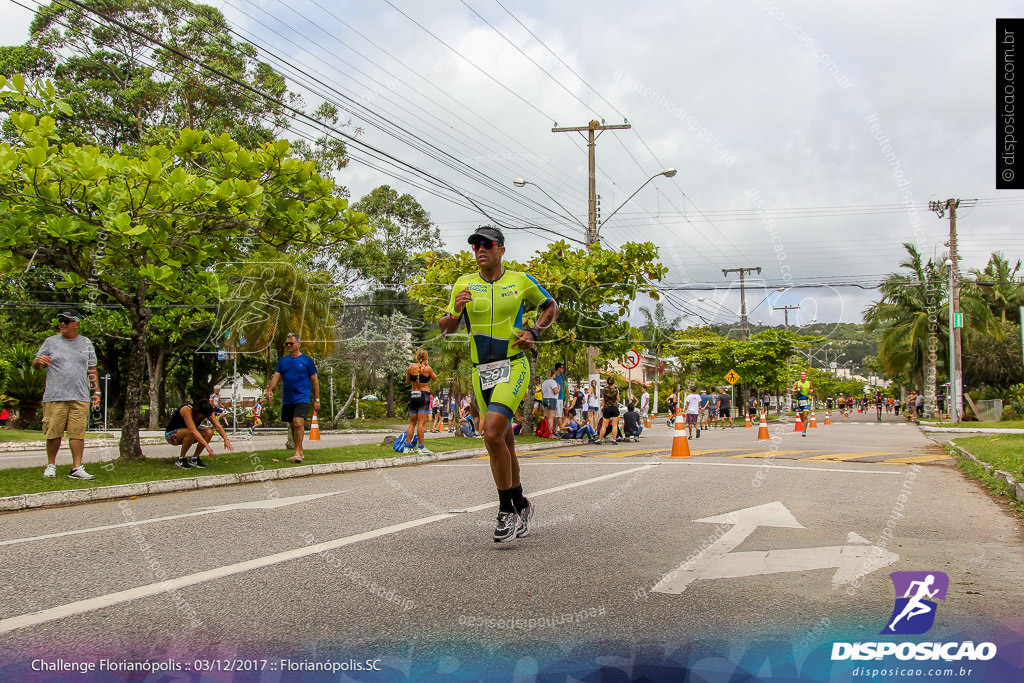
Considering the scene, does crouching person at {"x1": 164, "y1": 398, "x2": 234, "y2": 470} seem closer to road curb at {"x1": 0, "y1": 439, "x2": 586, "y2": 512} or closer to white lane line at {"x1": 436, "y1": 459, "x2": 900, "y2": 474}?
road curb at {"x1": 0, "y1": 439, "x2": 586, "y2": 512}

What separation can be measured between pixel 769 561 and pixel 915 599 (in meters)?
0.97

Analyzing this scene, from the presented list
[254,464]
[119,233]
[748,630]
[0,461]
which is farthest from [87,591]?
[0,461]

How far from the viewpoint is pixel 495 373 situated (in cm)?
562

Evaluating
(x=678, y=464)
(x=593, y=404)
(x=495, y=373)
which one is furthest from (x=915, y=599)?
(x=593, y=404)

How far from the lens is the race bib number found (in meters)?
5.60

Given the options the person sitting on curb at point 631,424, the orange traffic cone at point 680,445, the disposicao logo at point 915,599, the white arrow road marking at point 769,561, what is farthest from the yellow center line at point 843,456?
the disposicao logo at point 915,599

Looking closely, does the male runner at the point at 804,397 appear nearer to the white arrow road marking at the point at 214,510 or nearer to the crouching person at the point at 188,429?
the crouching person at the point at 188,429

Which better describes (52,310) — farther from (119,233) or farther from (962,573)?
(962,573)

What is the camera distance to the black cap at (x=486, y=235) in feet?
18.7

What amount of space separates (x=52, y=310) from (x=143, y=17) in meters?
12.9

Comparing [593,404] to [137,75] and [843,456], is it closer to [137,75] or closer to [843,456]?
[843,456]

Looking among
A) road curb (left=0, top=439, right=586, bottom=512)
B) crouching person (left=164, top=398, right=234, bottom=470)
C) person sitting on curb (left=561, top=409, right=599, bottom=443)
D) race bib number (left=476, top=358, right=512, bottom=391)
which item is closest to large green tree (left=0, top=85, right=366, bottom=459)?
crouching person (left=164, top=398, right=234, bottom=470)

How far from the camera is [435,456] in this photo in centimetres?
1473

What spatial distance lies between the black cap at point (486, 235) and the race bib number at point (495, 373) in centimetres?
86
